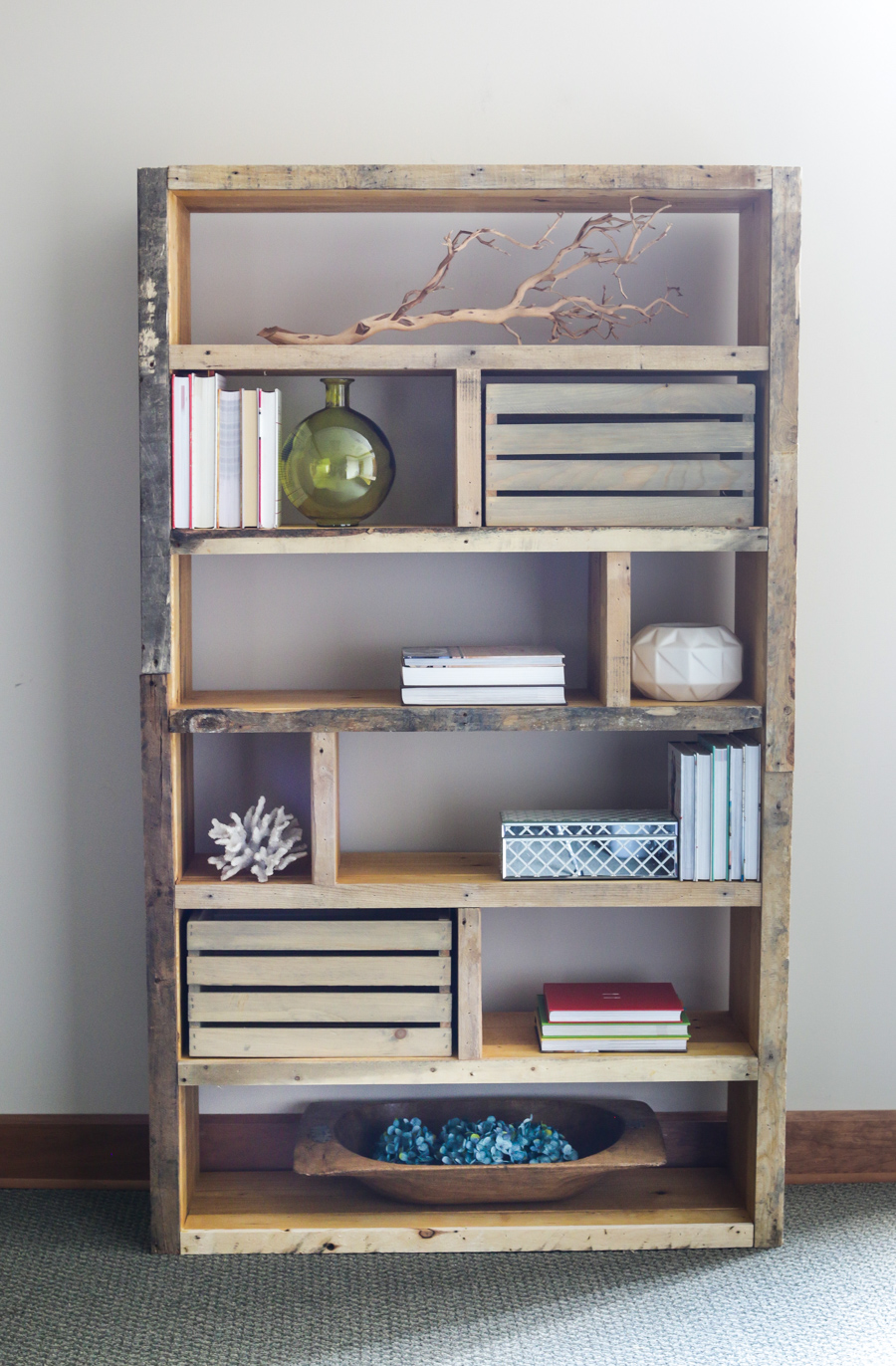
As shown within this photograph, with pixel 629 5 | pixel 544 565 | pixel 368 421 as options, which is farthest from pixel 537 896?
pixel 629 5

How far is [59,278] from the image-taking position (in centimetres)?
206

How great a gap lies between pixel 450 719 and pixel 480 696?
0.07 meters

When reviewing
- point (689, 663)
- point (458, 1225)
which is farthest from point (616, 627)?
point (458, 1225)

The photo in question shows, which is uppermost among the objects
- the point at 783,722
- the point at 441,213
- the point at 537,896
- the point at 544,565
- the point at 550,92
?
the point at 550,92

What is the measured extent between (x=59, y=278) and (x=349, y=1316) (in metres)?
1.96

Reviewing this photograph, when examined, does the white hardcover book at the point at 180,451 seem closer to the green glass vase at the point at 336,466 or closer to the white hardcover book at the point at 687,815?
the green glass vase at the point at 336,466

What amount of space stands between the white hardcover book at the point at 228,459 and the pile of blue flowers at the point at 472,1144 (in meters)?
1.22

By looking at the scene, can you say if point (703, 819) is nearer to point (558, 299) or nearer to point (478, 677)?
point (478, 677)

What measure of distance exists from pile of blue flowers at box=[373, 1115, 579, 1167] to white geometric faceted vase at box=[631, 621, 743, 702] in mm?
889

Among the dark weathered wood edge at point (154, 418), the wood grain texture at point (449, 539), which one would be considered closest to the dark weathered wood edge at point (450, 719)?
the dark weathered wood edge at point (154, 418)

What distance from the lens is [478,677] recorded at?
6.11 ft

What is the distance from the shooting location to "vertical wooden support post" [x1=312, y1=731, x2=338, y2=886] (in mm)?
1856

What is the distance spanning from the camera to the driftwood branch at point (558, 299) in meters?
1.84

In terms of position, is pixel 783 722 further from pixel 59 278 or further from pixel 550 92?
pixel 59 278
